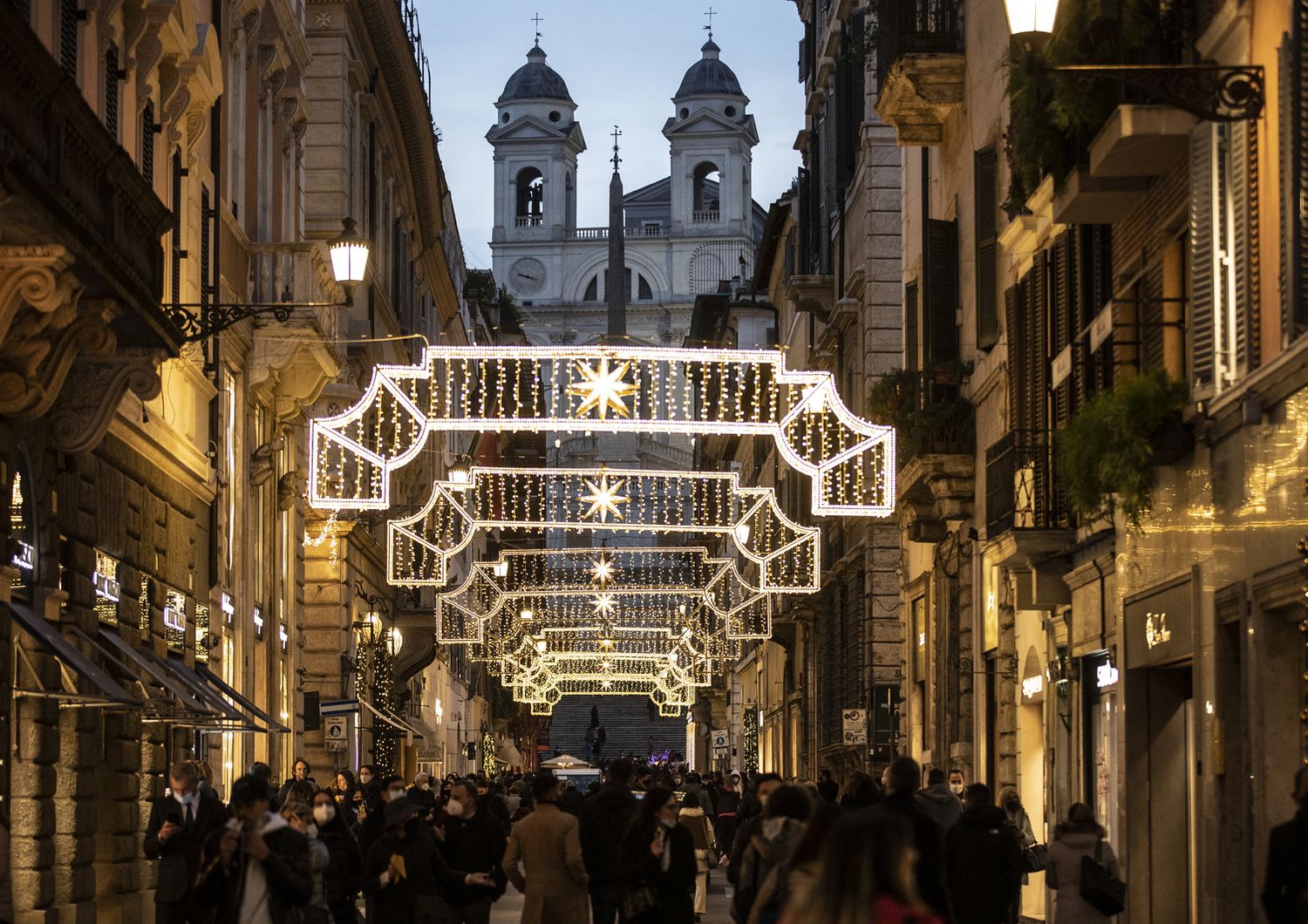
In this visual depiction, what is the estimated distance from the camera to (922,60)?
30.1 meters

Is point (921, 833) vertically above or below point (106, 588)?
below

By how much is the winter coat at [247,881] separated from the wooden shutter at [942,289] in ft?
60.7

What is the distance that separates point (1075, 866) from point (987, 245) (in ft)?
43.0

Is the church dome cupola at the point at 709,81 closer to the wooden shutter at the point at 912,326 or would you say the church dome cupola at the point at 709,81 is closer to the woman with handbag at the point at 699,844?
the wooden shutter at the point at 912,326

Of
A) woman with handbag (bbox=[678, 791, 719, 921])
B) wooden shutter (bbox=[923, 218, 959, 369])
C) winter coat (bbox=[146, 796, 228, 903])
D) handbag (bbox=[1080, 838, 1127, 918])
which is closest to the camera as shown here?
handbag (bbox=[1080, 838, 1127, 918])

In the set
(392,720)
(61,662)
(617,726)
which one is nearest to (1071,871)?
(61,662)

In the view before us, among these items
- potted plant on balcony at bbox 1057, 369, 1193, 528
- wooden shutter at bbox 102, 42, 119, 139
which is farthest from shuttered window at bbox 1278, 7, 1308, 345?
wooden shutter at bbox 102, 42, 119, 139

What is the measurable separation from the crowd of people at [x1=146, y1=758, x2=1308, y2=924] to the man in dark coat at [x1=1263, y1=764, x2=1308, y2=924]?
0.03 feet

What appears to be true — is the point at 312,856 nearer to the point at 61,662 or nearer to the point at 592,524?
the point at 61,662

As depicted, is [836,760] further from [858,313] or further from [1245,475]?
[1245,475]

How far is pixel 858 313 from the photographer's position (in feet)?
145

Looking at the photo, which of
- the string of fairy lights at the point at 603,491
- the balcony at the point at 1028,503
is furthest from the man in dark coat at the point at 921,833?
the string of fairy lights at the point at 603,491

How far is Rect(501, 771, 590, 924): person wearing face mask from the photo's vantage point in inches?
627

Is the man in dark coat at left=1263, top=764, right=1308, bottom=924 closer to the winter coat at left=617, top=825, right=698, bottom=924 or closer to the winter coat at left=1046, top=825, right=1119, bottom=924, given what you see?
the winter coat at left=1046, top=825, right=1119, bottom=924
